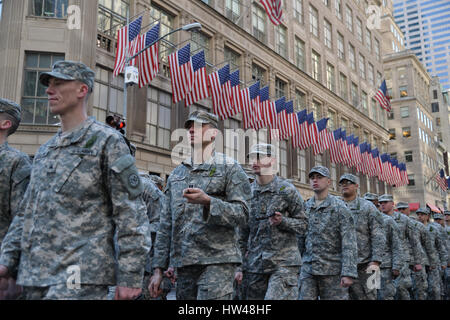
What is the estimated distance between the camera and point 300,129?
27.1 m

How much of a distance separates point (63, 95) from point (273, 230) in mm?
3549

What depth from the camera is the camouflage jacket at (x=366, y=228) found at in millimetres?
7668

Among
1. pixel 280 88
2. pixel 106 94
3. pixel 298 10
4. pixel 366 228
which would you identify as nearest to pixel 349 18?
pixel 298 10

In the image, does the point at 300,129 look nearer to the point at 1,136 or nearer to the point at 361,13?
the point at 1,136

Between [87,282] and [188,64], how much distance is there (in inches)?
664

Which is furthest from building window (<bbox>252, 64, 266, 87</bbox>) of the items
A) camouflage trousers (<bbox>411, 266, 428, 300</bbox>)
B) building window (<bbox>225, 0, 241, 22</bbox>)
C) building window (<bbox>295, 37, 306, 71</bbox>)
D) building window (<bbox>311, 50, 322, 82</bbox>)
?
camouflage trousers (<bbox>411, 266, 428, 300</bbox>)

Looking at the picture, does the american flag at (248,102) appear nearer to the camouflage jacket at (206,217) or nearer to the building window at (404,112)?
the camouflage jacket at (206,217)

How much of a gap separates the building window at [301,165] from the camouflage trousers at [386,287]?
86.4ft

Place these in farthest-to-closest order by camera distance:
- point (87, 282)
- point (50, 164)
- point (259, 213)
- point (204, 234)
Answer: point (259, 213), point (204, 234), point (50, 164), point (87, 282)


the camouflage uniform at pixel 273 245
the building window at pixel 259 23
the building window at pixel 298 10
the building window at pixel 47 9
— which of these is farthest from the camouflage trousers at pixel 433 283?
the building window at pixel 298 10

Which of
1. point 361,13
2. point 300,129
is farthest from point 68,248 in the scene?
point 361,13

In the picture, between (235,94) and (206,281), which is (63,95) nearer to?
(206,281)

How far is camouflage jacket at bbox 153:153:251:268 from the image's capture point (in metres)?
4.24

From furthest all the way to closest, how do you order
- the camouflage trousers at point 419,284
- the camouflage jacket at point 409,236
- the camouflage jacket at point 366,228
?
the camouflage trousers at point 419,284 < the camouflage jacket at point 409,236 < the camouflage jacket at point 366,228
